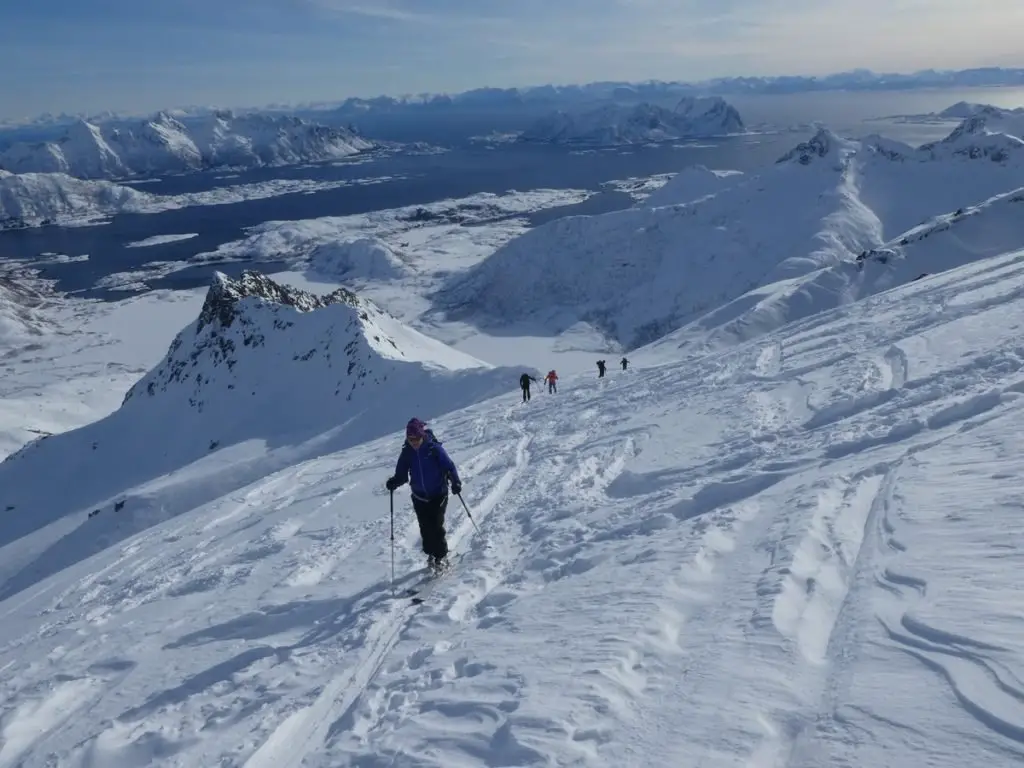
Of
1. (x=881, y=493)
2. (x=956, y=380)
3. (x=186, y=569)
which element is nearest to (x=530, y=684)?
(x=881, y=493)

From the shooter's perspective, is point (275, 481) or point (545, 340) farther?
point (545, 340)

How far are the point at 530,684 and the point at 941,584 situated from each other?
12.4 feet

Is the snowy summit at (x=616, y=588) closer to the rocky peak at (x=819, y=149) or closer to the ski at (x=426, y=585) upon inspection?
the ski at (x=426, y=585)

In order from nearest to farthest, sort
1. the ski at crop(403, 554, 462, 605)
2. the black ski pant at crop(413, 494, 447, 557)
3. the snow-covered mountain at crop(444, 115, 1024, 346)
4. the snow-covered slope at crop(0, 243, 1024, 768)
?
the snow-covered slope at crop(0, 243, 1024, 768) → the ski at crop(403, 554, 462, 605) → the black ski pant at crop(413, 494, 447, 557) → the snow-covered mountain at crop(444, 115, 1024, 346)

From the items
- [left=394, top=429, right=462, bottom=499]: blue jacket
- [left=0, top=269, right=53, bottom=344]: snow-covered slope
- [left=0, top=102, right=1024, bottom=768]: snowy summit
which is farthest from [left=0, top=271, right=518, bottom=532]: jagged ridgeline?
[left=0, top=269, right=53, bottom=344]: snow-covered slope

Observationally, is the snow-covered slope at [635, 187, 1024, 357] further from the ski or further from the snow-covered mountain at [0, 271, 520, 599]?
the ski

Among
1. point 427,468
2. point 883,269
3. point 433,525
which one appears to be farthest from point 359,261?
point 433,525

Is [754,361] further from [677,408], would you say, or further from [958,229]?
[958,229]

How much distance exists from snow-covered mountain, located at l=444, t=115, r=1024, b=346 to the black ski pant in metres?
83.9

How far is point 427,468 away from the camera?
945 cm

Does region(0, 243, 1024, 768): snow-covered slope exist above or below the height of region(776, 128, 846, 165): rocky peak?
below

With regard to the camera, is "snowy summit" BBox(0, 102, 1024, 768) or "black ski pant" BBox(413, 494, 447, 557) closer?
"snowy summit" BBox(0, 102, 1024, 768)

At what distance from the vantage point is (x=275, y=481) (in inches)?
839

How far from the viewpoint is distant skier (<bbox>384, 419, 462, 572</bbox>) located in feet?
30.8
